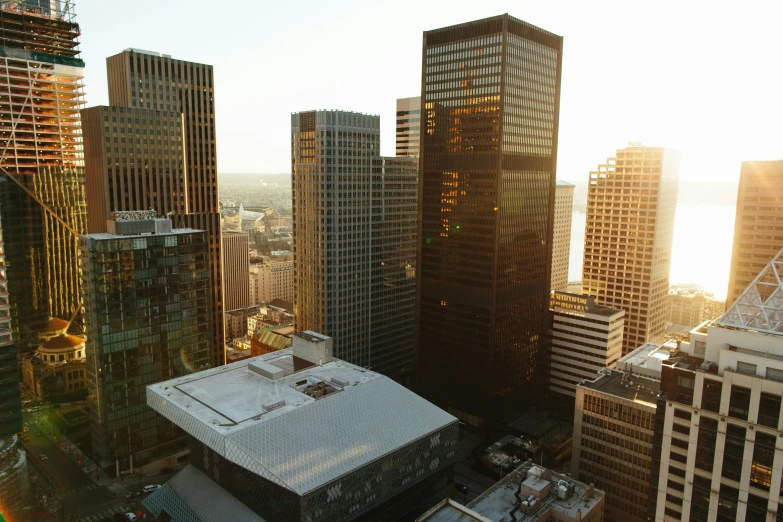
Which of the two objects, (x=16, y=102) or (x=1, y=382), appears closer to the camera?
(x=1, y=382)

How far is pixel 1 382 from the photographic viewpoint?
4274 inches

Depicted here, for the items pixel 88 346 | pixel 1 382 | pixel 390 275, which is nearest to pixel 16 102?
pixel 88 346

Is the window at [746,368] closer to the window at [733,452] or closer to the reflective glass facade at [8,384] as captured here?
the window at [733,452]

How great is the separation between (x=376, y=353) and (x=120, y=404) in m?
79.1

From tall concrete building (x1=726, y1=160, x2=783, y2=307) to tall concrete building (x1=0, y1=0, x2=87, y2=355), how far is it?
8287 inches

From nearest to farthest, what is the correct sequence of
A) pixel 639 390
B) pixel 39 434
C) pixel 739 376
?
pixel 739 376
pixel 639 390
pixel 39 434

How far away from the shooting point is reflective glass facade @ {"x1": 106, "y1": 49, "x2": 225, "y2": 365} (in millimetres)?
162250

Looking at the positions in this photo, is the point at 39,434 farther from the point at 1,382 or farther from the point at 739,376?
the point at 739,376

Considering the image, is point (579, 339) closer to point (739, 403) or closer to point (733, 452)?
point (733, 452)

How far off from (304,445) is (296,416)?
6980 millimetres

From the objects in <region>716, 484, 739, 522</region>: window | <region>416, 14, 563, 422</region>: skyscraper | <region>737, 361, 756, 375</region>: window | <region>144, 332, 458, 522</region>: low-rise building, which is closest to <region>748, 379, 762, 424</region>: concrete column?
<region>737, 361, 756, 375</region>: window

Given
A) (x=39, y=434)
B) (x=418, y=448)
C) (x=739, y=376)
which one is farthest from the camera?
(x=39, y=434)

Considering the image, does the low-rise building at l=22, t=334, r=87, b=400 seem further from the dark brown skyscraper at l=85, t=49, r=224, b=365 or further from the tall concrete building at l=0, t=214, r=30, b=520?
the tall concrete building at l=0, t=214, r=30, b=520

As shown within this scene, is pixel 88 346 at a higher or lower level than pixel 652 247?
lower
